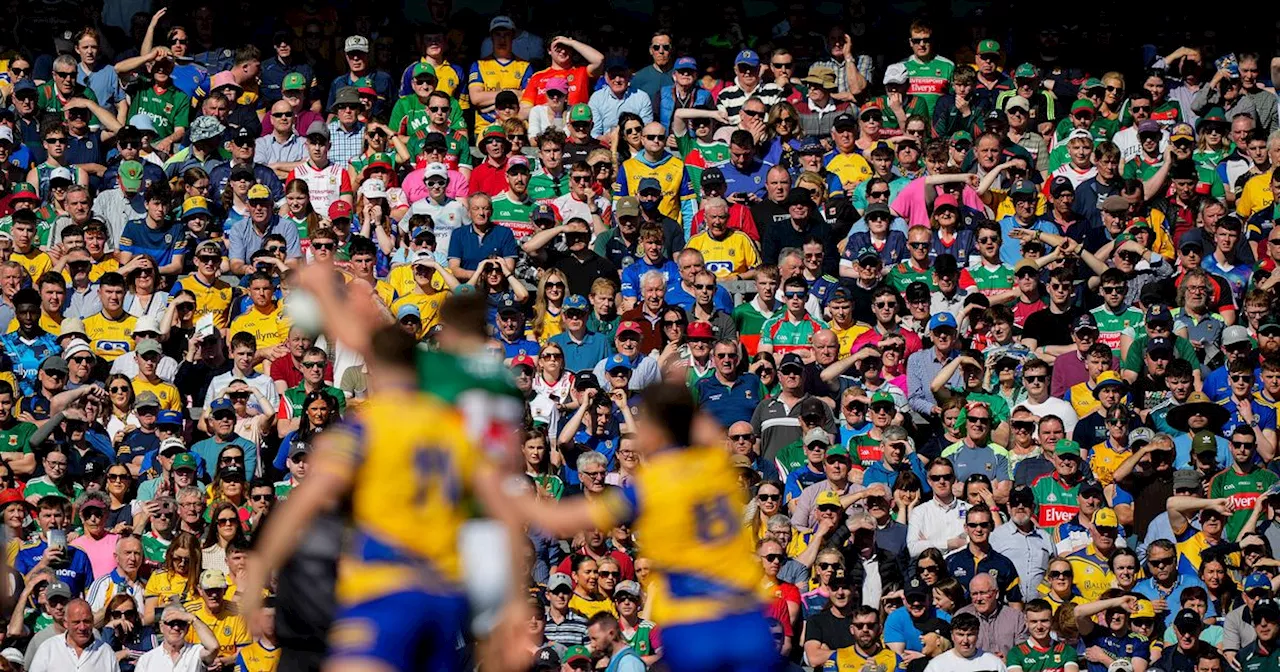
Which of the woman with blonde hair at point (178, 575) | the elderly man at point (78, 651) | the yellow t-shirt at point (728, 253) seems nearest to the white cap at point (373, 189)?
the yellow t-shirt at point (728, 253)

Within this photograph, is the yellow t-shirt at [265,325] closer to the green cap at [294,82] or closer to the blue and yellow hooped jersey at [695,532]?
the green cap at [294,82]

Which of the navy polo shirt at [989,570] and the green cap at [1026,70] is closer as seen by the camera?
the navy polo shirt at [989,570]

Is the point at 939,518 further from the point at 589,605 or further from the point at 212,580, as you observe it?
the point at 212,580

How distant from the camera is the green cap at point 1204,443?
58.1ft

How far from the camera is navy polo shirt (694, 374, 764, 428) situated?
17.8 metres

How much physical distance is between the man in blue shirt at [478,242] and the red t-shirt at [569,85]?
2.79 m

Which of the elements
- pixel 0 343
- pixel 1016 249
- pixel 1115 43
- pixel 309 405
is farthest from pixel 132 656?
pixel 1115 43

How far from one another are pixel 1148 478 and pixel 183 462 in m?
7.25

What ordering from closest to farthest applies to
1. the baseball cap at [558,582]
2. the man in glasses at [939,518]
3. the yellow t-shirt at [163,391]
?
the baseball cap at [558,582] < the man in glasses at [939,518] < the yellow t-shirt at [163,391]

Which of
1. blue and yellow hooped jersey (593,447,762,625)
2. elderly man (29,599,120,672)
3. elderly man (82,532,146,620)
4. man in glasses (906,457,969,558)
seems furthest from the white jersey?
blue and yellow hooped jersey (593,447,762,625)

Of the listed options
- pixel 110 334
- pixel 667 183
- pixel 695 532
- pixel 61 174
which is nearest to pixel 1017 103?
pixel 667 183

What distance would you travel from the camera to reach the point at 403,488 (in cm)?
1009

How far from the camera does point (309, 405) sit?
17.3m

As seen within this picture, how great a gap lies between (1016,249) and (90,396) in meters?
7.75
